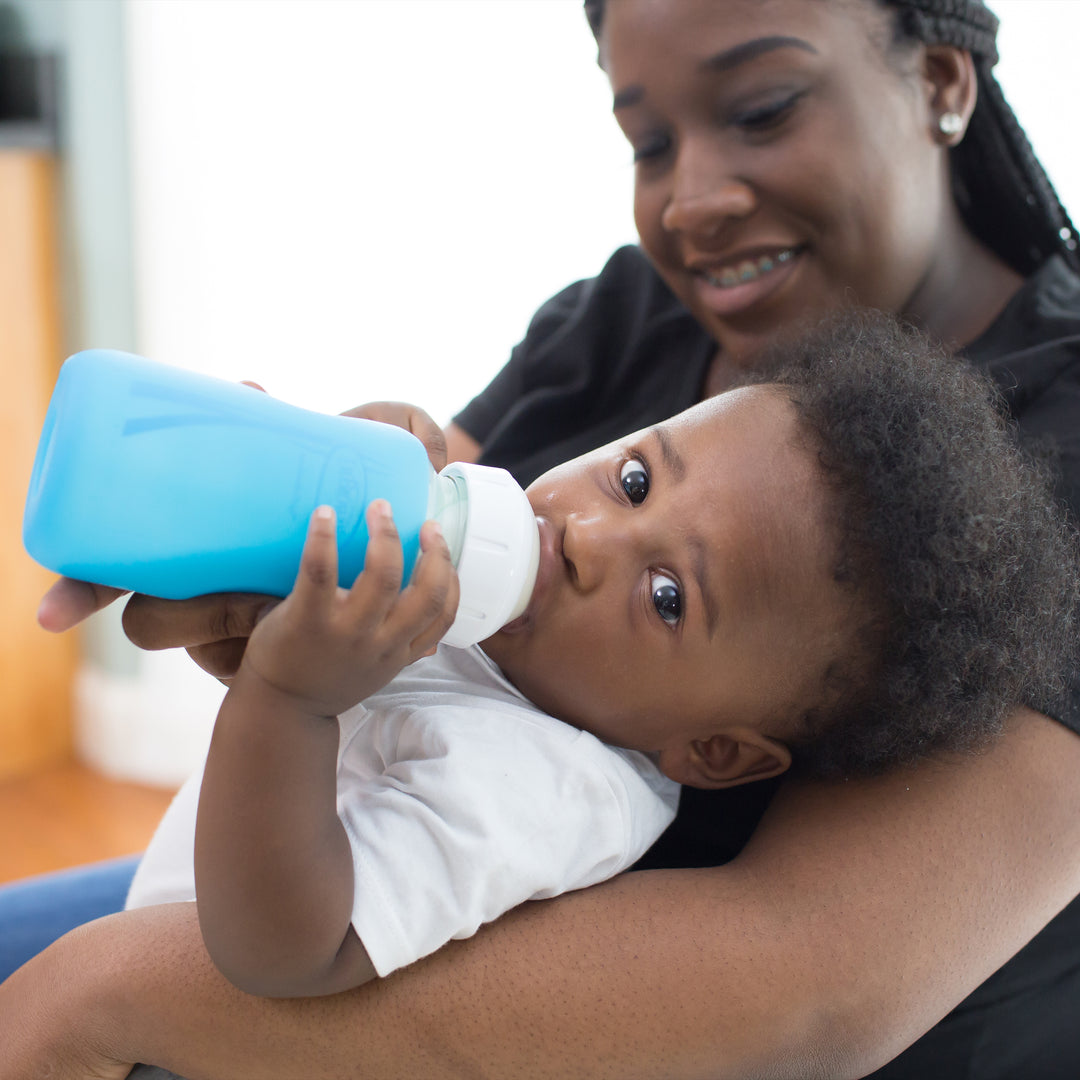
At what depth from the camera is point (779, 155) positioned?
4.11ft

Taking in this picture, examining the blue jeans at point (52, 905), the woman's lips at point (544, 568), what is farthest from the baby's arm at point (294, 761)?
the blue jeans at point (52, 905)

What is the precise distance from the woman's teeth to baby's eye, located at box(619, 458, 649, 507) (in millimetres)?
428

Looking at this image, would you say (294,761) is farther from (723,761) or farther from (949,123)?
(949,123)

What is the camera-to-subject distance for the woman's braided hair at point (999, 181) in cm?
136

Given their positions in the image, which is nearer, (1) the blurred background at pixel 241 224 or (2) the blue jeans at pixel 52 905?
(2) the blue jeans at pixel 52 905

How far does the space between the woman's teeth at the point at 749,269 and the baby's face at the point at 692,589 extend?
381 mm

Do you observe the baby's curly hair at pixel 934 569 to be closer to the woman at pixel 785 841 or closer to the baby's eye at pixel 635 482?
the woman at pixel 785 841

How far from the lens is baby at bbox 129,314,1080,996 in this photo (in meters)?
0.87

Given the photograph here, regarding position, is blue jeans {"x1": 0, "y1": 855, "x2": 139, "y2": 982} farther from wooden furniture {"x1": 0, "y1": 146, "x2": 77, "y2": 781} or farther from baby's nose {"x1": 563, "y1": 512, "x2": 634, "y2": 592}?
wooden furniture {"x1": 0, "y1": 146, "x2": 77, "y2": 781}

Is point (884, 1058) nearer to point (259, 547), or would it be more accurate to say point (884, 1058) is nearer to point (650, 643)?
point (650, 643)

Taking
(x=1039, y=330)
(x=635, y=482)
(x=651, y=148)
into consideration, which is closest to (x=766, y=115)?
(x=651, y=148)

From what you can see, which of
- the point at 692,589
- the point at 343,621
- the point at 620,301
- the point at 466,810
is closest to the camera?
the point at 343,621

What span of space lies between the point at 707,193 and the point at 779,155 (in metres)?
0.09

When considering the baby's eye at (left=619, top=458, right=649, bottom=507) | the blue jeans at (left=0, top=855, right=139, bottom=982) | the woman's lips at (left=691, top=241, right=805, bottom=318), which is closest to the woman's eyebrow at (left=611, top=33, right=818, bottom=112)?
the woman's lips at (left=691, top=241, right=805, bottom=318)
